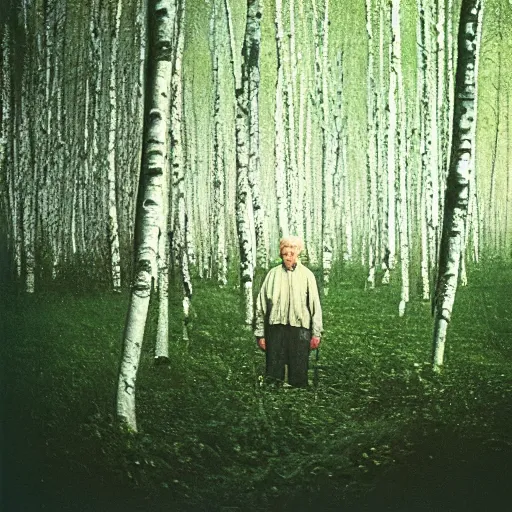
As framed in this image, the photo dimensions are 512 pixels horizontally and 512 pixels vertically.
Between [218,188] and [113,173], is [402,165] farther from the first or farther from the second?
[113,173]

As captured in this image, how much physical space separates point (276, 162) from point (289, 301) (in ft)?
2.29

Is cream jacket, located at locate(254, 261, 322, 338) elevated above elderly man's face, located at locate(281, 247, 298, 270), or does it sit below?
below

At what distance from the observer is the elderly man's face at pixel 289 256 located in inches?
143

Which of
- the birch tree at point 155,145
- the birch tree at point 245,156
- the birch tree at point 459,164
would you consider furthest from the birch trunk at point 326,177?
the birch tree at point 155,145

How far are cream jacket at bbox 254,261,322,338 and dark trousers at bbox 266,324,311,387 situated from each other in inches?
1.4

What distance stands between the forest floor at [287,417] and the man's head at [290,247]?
244 millimetres

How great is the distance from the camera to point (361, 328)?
3693 millimetres

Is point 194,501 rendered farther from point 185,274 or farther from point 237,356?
point 185,274

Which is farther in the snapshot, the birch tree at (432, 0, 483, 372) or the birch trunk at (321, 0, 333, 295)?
the birch tree at (432, 0, 483, 372)

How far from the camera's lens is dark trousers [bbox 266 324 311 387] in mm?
3658

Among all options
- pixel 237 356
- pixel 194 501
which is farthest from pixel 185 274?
pixel 194 501

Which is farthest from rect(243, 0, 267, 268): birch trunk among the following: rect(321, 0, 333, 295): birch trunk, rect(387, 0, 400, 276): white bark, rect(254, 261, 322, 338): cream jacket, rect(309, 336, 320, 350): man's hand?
rect(387, 0, 400, 276): white bark

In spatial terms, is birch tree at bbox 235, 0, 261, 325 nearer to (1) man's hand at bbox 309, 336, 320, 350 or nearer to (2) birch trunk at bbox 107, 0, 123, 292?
(1) man's hand at bbox 309, 336, 320, 350

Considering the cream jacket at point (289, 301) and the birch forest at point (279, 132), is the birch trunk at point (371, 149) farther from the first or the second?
the cream jacket at point (289, 301)
